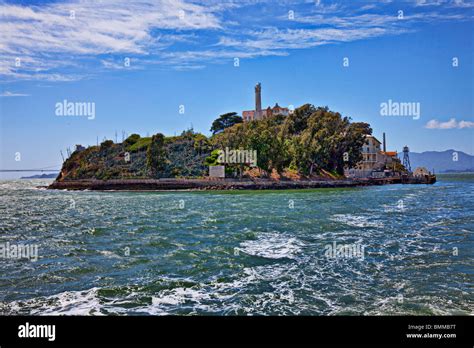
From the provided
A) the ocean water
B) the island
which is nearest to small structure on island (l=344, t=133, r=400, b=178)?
the island

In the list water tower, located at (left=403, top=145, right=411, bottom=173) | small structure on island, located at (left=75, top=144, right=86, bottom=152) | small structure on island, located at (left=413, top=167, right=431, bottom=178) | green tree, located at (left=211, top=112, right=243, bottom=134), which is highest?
green tree, located at (left=211, top=112, right=243, bottom=134)

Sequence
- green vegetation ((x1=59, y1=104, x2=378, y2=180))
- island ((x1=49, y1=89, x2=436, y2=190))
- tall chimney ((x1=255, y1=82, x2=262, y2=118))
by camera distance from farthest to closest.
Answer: tall chimney ((x1=255, y1=82, x2=262, y2=118))
green vegetation ((x1=59, y1=104, x2=378, y2=180))
island ((x1=49, y1=89, x2=436, y2=190))

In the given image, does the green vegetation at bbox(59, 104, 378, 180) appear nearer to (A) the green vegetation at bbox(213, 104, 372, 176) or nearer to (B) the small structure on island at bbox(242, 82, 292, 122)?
(A) the green vegetation at bbox(213, 104, 372, 176)

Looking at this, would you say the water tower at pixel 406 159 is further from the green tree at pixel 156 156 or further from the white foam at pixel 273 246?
the white foam at pixel 273 246

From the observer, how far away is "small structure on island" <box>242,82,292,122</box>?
159 meters

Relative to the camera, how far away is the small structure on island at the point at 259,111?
159m

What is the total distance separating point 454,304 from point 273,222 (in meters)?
19.1

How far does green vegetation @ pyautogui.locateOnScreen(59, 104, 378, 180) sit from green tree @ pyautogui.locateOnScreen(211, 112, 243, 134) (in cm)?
2027

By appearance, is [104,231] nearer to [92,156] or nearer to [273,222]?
[273,222]

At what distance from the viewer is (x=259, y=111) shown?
522 ft

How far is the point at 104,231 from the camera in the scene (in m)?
27.0

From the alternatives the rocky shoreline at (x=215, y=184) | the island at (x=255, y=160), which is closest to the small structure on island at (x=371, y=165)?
the island at (x=255, y=160)

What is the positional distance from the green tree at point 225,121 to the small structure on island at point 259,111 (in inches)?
163
